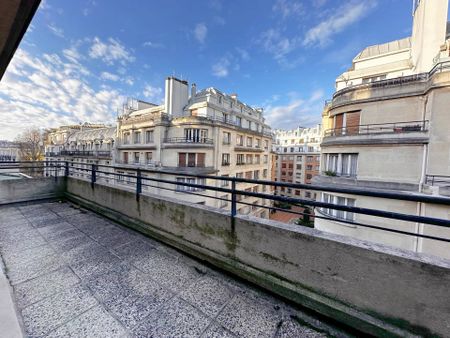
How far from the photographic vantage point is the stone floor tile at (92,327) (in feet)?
5.44

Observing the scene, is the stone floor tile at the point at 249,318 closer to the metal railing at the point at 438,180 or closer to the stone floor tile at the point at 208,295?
the stone floor tile at the point at 208,295

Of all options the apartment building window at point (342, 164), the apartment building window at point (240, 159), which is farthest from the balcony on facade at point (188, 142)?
the apartment building window at point (342, 164)

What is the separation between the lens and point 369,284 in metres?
1.71

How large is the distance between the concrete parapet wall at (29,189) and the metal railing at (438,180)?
15.0 metres

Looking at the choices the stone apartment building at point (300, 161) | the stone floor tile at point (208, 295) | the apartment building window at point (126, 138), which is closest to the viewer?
the stone floor tile at point (208, 295)

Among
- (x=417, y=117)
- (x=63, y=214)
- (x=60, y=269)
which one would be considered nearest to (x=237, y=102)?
(x=417, y=117)

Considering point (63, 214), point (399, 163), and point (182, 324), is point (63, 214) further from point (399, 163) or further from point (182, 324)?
point (399, 163)

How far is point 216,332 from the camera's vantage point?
5.60 feet

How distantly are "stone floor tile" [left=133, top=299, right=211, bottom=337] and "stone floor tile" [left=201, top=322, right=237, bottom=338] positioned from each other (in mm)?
48

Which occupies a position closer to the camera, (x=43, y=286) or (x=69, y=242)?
(x=43, y=286)

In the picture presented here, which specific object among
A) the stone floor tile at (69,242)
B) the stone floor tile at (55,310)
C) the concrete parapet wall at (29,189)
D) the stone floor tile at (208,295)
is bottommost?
the stone floor tile at (55,310)

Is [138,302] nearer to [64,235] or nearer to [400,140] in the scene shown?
[64,235]

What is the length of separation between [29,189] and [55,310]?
227 inches

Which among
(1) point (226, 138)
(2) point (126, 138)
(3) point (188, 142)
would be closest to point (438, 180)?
(1) point (226, 138)
